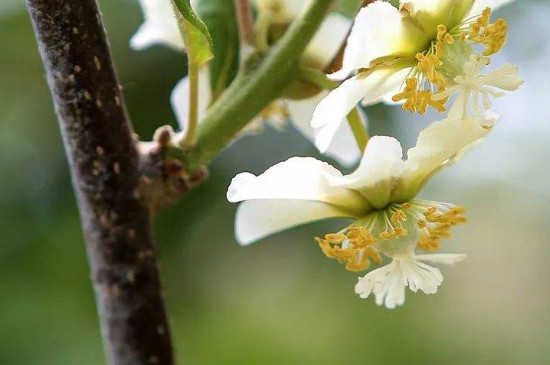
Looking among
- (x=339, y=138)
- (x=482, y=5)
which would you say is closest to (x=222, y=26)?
(x=339, y=138)

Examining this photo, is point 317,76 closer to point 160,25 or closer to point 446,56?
point 446,56

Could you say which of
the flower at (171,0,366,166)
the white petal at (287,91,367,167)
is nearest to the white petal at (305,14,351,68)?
the flower at (171,0,366,166)

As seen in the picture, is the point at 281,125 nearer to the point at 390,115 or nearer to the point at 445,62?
the point at 445,62

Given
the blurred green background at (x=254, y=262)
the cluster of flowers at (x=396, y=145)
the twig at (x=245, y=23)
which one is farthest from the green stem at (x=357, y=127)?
the blurred green background at (x=254, y=262)

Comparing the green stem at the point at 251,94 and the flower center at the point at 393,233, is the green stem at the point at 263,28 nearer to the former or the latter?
the green stem at the point at 251,94

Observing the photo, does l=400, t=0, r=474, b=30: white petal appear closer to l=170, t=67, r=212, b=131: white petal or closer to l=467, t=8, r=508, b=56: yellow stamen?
l=467, t=8, r=508, b=56: yellow stamen

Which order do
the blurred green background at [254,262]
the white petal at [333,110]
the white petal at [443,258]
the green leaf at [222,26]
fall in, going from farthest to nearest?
the blurred green background at [254,262], the green leaf at [222,26], the white petal at [443,258], the white petal at [333,110]

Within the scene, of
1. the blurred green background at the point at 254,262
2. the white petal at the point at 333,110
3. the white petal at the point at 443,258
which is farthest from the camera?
the blurred green background at the point at 254,262
